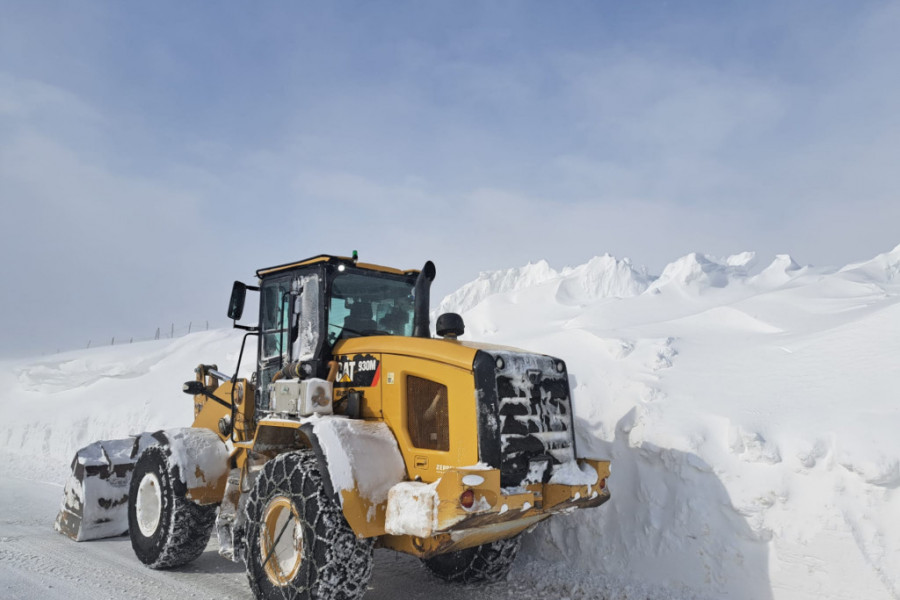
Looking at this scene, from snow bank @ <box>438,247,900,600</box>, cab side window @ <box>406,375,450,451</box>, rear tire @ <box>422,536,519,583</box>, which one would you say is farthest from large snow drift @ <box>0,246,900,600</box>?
cab side window @ <box>406,375,450,451</box>

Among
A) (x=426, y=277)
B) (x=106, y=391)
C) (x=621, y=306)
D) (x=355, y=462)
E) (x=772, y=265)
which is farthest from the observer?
(x=772, y=265)

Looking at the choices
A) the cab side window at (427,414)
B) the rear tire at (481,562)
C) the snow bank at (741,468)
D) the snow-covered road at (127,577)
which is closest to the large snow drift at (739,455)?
the snow bank at (741,468)

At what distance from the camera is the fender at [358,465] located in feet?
13.7

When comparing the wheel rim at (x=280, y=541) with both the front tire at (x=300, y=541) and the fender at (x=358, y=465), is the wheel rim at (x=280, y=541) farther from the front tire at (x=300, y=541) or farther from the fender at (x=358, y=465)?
the fender at (x=358, y=465)

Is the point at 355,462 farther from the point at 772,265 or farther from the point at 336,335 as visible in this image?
the point at 772,265

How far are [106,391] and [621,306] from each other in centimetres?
1201

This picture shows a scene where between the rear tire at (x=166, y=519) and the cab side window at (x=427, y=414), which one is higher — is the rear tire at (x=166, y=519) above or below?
below

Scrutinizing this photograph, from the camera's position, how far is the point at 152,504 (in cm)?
617

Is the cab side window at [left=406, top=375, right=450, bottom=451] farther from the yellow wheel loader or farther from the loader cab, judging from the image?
the loader cab

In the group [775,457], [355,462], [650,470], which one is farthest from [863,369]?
[355,462]

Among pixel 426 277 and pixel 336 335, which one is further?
pixel 426 277

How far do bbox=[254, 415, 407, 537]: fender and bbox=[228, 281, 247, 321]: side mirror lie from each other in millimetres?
1750

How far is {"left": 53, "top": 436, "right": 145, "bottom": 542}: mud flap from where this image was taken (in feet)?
22.5

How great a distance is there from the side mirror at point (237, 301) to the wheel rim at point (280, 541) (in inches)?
76.3
